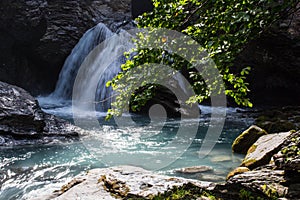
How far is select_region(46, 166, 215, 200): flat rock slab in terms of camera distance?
11.4 ft

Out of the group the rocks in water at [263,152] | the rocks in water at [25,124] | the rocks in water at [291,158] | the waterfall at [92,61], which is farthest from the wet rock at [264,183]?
the waterfall at [92,61]

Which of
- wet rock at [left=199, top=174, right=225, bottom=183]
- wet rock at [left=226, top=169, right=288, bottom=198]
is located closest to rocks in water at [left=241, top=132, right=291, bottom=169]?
wet rock at [left=199, top=174, right=225, bottom=183]

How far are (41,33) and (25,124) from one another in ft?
42.6

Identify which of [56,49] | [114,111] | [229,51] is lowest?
[114,111]

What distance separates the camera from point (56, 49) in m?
19.7

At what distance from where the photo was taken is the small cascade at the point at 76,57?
18859mm

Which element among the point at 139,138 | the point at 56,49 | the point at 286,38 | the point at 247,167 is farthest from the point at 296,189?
the point at 56,49

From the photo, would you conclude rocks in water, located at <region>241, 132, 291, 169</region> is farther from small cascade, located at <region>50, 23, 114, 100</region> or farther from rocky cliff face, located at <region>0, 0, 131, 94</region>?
rocky cliff face, located at <region>0, 0, 131, 94</region>

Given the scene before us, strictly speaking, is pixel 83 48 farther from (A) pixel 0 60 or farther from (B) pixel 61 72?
(A) pixel 0 60

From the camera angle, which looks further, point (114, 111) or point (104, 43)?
point (104, 43)

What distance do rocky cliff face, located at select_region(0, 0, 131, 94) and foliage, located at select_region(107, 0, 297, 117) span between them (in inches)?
689

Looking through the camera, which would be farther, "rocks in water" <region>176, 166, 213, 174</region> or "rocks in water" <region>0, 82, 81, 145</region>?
"rocks in water" <region>0, 82, 81, 145</region>

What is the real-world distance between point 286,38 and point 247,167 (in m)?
14.3

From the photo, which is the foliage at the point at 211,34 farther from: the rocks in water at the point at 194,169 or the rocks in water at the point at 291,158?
the rocks in water at the point at 194,169
